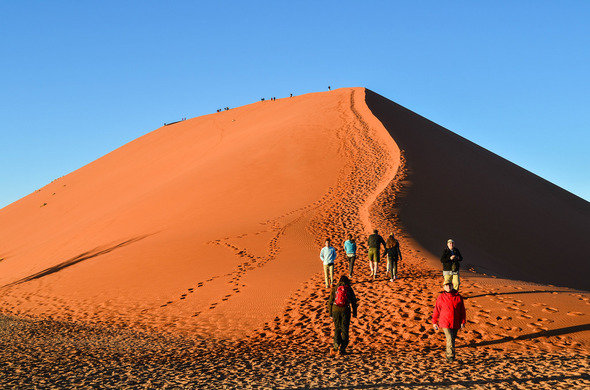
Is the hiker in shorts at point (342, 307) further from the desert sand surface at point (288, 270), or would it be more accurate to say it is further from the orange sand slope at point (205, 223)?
the orange sand slope at point (205, 223)

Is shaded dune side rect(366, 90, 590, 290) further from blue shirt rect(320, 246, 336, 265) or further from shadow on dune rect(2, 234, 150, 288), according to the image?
shadow on dune rect(2, 234, 150, 288)

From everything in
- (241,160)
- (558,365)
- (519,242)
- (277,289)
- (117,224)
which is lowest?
(558,365)

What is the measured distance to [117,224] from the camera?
94.6 feet

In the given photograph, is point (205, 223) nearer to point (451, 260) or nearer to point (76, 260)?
point (76, 260)

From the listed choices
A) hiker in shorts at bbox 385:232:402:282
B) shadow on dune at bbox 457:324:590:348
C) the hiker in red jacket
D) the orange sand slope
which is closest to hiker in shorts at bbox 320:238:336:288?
the orange sand slope

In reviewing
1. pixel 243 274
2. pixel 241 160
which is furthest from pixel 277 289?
pixel 241 160

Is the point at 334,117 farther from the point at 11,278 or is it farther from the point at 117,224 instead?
the point at 11,278

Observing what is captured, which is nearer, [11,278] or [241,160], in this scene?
[11,278]

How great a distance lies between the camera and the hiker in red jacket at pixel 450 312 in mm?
9258

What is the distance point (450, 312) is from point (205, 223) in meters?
16.9

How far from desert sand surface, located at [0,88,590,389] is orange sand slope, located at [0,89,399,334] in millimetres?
130

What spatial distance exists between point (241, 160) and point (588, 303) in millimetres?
24643

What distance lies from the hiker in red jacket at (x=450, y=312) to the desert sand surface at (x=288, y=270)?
1.93 feet

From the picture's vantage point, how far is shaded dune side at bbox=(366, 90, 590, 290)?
22641mm
